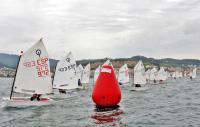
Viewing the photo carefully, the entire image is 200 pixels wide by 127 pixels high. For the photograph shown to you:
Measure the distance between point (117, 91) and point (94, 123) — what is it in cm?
563

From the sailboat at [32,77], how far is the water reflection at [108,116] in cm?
1001

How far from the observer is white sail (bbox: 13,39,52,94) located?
43.8 metres

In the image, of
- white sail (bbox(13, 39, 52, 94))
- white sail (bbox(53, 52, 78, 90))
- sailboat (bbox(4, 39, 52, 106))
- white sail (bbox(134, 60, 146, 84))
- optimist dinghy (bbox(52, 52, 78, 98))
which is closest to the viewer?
sailboat (bbox(4, 39, 52, 106))

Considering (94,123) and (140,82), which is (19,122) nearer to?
(94,123)

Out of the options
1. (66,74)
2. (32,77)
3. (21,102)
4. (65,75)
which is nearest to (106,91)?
(21,102)

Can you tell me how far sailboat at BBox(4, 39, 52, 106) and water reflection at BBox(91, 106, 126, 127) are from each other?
1001cm

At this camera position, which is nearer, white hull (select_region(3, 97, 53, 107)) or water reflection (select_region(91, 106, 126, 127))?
water reflection (select_region(91, 106, 126, 127))

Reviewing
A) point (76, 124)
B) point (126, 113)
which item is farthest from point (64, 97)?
point (76, 124)

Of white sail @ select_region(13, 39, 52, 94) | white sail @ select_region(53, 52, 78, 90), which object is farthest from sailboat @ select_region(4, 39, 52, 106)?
white sail @ select_region(53, 52, 78, 90)

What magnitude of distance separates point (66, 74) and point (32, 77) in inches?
632

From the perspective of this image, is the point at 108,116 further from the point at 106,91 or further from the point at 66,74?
the point at 66,74

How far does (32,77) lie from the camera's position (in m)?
44.6

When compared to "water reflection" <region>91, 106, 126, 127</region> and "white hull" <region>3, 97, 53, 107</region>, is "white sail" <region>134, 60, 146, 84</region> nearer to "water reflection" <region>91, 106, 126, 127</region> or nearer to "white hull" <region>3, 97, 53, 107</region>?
"white hull" <region>3, 97, 53, 107</region>

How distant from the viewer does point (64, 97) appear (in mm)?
56219
